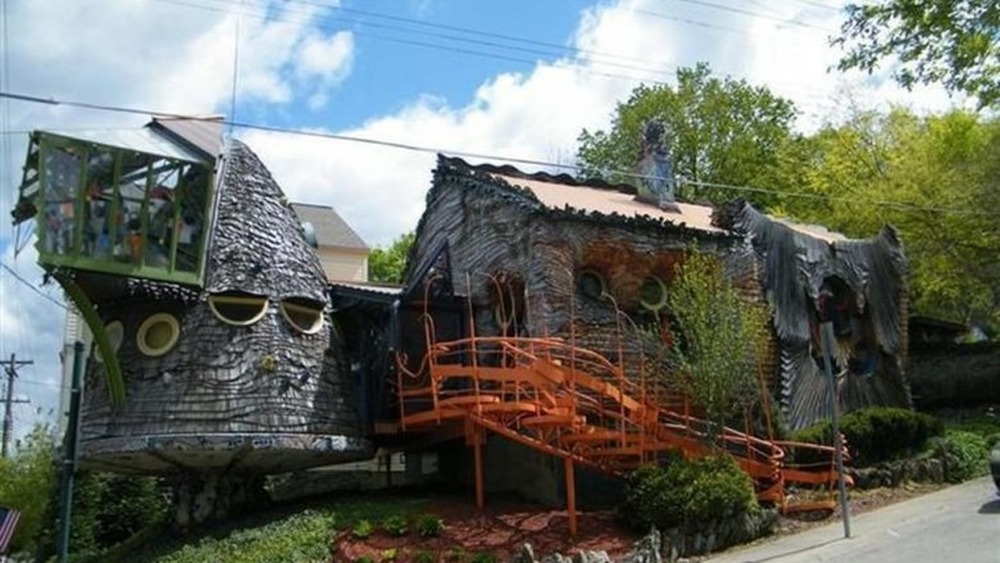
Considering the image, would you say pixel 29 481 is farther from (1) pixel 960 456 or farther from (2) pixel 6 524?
(1) pixel 960 456

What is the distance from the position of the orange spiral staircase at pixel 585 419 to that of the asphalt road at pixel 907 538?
52.1 inches

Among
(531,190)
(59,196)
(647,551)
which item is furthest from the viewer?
(531,190)

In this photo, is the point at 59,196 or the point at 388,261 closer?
the point at 59,196

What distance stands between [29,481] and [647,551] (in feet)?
71.4

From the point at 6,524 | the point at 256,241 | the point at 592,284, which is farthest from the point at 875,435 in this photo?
the point at 6,524

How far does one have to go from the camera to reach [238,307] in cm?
1716

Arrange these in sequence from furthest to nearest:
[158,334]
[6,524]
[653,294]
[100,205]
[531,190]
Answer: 1. [653,294]
2. [531,190]
3. [158,334]
4. [6,524]
5. [100,205]

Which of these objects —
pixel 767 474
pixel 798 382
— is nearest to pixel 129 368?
pixel 767 474

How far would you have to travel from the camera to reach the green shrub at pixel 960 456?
18250 mm

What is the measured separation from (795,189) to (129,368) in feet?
91.6

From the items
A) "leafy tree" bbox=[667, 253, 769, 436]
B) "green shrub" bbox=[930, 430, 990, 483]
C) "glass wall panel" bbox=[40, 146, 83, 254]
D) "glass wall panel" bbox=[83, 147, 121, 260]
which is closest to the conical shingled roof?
"glass wall panel" bbox=[83, 147, 121, 260]

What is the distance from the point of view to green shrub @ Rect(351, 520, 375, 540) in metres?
14.8

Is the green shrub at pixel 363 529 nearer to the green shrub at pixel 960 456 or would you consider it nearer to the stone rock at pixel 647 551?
the stone rock at pixel 647 551

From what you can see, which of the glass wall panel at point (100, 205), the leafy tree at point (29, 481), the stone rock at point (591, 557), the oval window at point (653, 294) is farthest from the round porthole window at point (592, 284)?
the leafy tree at point (29, 481)
